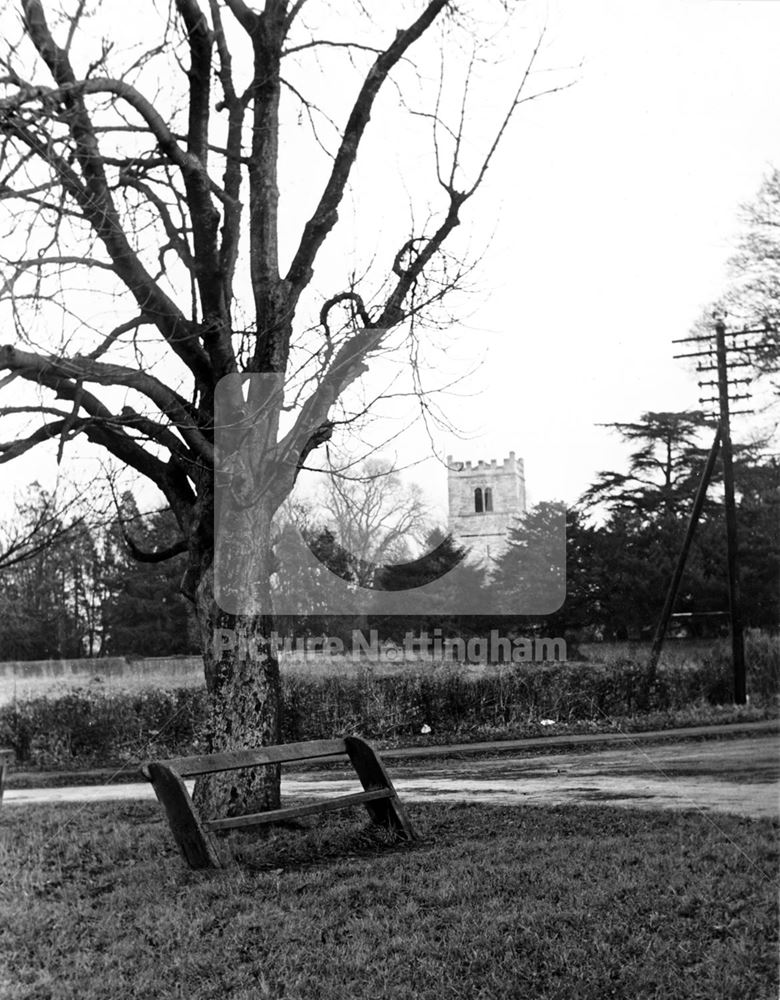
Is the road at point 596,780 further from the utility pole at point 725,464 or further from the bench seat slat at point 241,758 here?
the bench seat slat at point 241,758

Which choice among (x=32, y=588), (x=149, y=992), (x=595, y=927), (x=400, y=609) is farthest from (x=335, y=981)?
(x=32, y=588)

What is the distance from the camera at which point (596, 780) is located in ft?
28.5

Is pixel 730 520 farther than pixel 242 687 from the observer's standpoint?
Yes

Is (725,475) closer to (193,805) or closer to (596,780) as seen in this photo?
(596,780)

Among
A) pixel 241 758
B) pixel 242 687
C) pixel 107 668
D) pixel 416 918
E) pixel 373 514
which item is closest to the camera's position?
pixel 416 918

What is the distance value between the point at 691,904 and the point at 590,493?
3.50 m

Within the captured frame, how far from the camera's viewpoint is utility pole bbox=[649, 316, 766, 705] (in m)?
5.98

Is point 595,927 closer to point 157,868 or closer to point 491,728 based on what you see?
point 157,868

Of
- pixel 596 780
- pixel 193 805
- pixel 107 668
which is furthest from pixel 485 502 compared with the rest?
pixel 107 668

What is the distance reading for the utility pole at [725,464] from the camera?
598 cm

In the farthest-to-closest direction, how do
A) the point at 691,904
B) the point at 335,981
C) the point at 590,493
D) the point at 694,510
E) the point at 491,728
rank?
the point at 491,728
the point at 694,510
the point at 590,493
the point at 691,904
the point at 335,981

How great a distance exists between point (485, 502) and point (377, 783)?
6.42 ft

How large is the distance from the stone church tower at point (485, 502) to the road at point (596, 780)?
2.11 meters

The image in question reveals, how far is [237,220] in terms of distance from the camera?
7.65 meters
